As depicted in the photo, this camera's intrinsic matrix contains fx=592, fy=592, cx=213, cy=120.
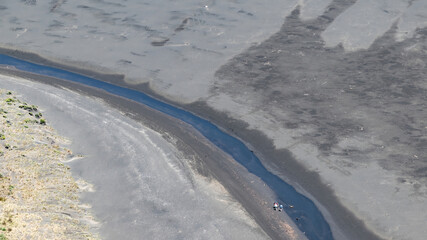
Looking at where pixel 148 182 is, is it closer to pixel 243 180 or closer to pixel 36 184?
pixel 243 180

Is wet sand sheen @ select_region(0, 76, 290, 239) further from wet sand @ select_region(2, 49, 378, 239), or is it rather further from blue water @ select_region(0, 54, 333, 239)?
blue water @ select_region(0, 54, 333, 239)

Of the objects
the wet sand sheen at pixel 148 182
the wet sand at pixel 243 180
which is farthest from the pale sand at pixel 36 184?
the wet sand at pixel 243 180

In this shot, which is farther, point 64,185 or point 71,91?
point 71,91

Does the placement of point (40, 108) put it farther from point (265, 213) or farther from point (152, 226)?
point (265, 213)

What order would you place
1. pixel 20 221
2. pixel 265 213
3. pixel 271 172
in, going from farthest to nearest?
pixel 271 172, pixel 265 213, pixel 20 221

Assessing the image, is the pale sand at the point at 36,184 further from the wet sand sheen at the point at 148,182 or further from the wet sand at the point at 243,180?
the wet sand at the point at 243,180

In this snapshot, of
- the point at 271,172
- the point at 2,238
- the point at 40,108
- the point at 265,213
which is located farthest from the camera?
the point at 40,108

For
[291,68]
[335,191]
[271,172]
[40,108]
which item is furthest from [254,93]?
[40,108]
